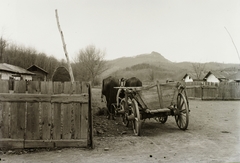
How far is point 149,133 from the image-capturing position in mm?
7164

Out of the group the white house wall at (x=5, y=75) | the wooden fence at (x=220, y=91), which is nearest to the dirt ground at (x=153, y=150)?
the wooden fence at (x=220, y=91)

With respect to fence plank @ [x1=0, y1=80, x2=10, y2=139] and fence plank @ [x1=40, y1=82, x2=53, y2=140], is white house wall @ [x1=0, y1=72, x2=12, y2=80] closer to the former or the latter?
fence plank @ [x1=0, y1=80, x2=10, y2=139]

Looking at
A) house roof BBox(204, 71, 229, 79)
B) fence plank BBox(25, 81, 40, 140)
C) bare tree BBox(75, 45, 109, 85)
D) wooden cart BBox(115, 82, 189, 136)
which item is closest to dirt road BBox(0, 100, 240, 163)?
fence plank BBox(25, 81, 40, 140)

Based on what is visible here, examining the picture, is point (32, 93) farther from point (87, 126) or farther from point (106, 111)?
point (106, 111)

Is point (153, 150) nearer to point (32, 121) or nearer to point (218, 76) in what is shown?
point (32, 121)

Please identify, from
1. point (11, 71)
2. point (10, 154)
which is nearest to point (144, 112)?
point (10, 154)

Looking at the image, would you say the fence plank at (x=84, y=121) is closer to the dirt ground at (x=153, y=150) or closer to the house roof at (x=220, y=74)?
the dirt ground at (x=153, y=150)

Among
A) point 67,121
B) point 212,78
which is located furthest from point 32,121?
point 212,78

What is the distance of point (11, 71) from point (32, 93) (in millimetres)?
29389

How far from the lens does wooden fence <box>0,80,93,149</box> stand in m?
5.10

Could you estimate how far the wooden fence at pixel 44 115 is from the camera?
16.7ft

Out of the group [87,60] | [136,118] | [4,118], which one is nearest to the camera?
[4,118]

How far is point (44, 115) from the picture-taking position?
5234 mm

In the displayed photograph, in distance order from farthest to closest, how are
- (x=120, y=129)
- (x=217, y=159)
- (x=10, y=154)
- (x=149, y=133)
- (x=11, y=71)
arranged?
(x=11, y=71) → (x=120, y=129) → (x=149, y=133) → (x=10, y=154) → (x=217, y=159)
